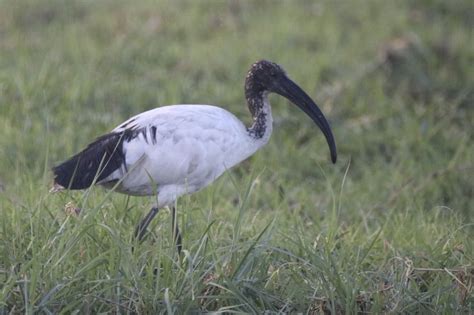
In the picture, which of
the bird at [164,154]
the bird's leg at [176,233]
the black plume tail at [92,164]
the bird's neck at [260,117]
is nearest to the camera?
the bird's leg at [176,233]

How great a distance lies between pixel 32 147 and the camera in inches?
272

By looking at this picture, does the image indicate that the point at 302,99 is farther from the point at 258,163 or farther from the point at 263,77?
the point at 258,163

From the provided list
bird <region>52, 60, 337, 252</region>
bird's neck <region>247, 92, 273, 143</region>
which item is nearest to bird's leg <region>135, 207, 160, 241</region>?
bird <region>52, 60, 337, 252</region>

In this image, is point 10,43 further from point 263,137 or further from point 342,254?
point 342,254

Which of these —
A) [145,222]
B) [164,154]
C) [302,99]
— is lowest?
[145,222]

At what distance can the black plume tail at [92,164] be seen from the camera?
4.77m

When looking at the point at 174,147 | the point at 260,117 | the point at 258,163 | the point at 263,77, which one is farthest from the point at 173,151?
the point at 258,163

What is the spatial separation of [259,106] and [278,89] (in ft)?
0.44

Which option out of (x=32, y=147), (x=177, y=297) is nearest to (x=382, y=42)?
(x=32, y=147)

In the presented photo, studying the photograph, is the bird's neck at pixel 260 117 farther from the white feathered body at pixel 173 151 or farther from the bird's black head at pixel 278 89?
the white feathered body at pixel 173 151

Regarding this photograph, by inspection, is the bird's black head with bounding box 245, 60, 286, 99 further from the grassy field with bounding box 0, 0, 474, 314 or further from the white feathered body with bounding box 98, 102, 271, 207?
the grassy field with bounding box 0, 0, 474, 314

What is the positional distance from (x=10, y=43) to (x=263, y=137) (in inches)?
174

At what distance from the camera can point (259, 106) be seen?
5383mm

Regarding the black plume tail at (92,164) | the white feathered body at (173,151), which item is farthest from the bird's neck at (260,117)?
the black plume tail at (92,164)
